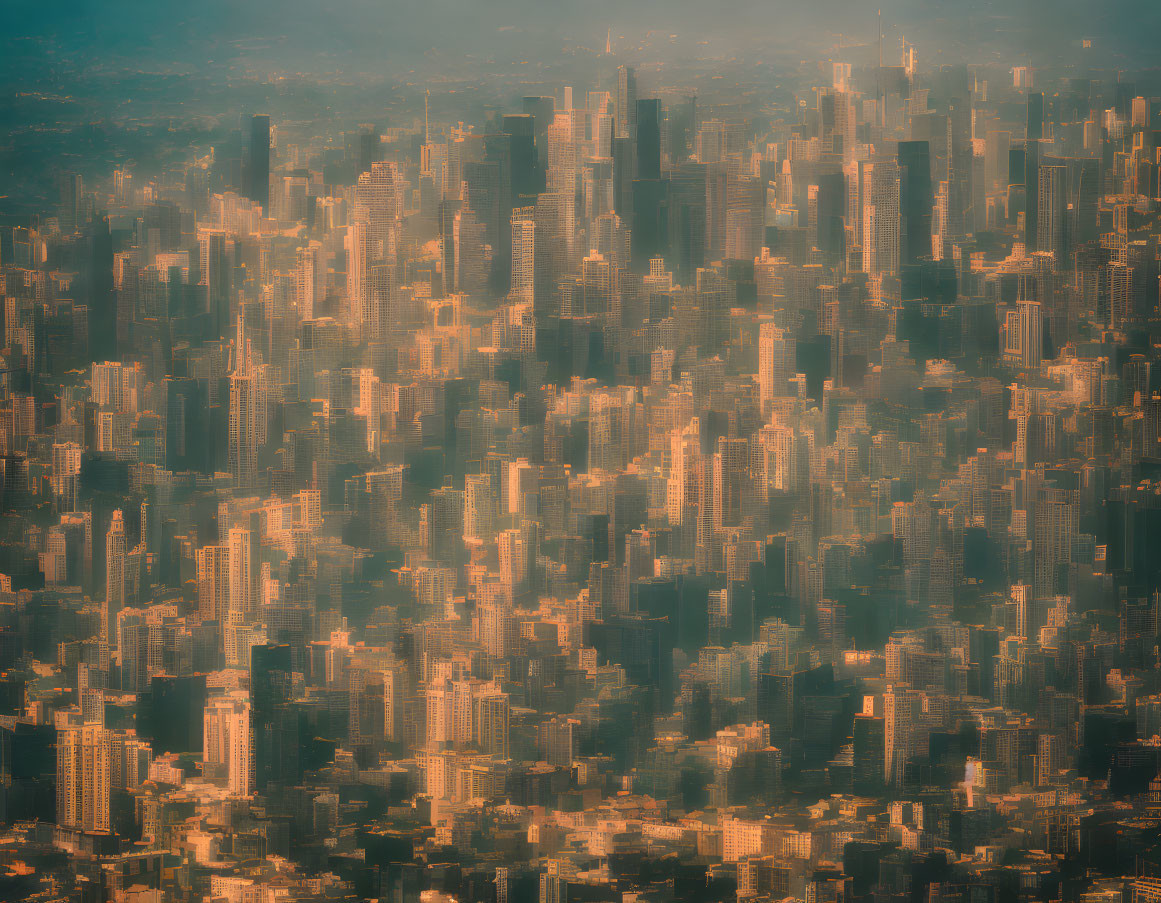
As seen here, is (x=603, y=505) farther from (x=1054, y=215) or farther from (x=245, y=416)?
(x=1054, y=215)

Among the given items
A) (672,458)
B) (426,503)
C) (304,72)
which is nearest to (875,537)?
(672,458)

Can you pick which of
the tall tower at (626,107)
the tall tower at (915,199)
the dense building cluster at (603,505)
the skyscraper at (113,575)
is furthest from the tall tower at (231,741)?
the tall tower at (915,199)

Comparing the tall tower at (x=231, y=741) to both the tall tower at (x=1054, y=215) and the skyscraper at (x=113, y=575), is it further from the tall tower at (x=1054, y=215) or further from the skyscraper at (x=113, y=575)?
the tall tower at (x=1054, y=215)

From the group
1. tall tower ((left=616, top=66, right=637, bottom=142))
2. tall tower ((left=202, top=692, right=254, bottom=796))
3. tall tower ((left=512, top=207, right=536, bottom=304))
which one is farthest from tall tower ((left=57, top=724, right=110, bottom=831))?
tall tower ((left=616, top=66, right=637, bottom=142))

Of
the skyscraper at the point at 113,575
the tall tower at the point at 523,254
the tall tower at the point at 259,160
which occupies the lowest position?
the skyscraper at the point at 113,575

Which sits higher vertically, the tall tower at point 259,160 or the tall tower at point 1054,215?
the tall tower at point 259,160

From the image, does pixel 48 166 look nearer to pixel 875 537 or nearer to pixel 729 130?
pixel 729 130

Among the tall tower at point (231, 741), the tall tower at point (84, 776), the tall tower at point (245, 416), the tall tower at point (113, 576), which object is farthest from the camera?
the tall tower at point (245, 416)
